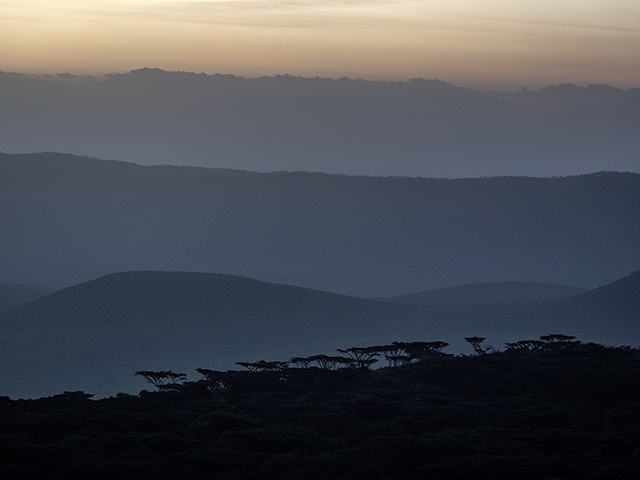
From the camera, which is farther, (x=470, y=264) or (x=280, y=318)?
(x=470, y=264)

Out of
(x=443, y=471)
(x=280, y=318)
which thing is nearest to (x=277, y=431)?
(x=443, y=471)

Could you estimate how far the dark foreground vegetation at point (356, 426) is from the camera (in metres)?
19.1

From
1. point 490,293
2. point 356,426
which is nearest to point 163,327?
point 490,293

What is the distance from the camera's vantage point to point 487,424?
24.4 meters

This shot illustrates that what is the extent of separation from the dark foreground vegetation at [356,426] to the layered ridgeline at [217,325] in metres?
30.9

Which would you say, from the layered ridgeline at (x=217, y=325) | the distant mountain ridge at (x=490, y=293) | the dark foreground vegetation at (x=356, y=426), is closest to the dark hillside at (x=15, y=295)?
the layered ridgeline at (x=217, y=325)

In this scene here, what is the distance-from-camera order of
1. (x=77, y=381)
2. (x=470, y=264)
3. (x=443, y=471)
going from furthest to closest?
(x=470, y=264) → (x=77, y=381) → (x=443, y=471)

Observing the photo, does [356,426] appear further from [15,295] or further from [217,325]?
[15,295]

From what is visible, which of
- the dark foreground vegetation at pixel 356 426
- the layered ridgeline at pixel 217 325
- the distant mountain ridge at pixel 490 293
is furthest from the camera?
the distant mountain ridge at pixel 490 293

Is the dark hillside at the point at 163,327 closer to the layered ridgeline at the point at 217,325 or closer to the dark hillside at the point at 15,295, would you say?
the layered ridgeline at the point at 217,325

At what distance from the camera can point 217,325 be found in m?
78.1

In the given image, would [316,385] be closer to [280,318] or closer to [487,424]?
[487,424]

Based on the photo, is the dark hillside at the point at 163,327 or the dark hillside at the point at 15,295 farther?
the dark hillside at the point at 15,295

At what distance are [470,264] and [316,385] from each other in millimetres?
155076
